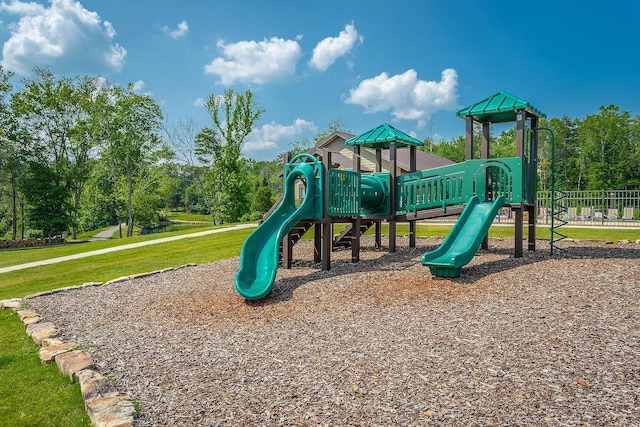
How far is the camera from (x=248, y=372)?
4016 mm

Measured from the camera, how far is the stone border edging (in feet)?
10.6

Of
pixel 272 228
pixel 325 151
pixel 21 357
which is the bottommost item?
pixel 21 357

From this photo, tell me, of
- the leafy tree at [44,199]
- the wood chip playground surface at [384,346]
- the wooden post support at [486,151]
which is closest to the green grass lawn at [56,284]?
the wood chip playground surface at [384,346]

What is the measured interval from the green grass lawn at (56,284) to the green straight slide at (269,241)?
284cm

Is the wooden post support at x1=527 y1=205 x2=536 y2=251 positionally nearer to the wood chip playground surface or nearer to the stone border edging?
the wood chip playground surface

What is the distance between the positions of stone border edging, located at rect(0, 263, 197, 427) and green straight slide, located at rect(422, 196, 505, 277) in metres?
4.76

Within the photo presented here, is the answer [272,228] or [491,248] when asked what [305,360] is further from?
[491,248]

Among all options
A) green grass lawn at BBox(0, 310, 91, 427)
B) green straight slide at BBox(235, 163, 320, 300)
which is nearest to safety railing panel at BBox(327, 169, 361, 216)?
green straight slide at BBox(235, 163, 320, 300)

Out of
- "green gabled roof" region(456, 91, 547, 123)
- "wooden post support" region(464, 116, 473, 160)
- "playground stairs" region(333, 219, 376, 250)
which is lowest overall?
"playground stairs" region(333, 219, 376, 250)

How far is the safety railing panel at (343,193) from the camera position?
867 centimetres

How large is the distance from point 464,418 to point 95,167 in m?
39.0

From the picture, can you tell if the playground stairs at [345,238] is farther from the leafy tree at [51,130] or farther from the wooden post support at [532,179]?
the leafy tree at [51,130]

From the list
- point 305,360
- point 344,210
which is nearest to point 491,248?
point 344,210

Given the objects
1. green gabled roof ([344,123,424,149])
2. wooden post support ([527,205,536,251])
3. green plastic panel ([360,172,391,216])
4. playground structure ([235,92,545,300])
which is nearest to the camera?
playground structure ([235,92,545,300])
